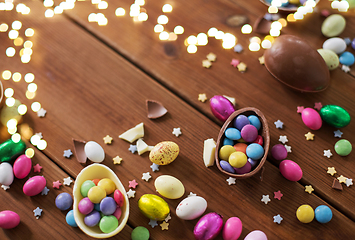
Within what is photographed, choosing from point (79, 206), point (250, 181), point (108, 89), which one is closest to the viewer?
point (79, 206)

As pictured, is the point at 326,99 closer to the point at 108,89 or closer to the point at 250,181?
the point at 250,181

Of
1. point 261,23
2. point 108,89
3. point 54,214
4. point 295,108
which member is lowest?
point 54,214

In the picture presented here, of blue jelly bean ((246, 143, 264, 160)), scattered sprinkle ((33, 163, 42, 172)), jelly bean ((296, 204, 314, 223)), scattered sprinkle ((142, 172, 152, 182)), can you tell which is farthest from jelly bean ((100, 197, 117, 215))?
jelly bean ((296, 204, 314, 223))

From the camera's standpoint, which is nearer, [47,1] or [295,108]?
[295,108]

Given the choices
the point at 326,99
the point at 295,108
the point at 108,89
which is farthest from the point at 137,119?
the point at 326,99

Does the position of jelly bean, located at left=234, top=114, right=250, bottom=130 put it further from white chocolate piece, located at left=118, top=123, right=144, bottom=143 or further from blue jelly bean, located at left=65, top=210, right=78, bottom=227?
blue jelly bean, located at left=65, top=210, right=78, bottom=227

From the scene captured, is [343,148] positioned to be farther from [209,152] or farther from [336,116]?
[209,152]
